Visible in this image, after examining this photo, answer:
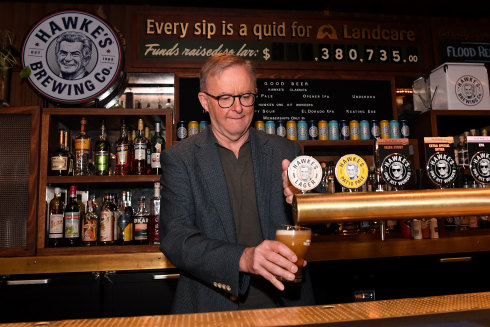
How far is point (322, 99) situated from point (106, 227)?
1.77 meters

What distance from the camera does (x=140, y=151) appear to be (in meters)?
2.46

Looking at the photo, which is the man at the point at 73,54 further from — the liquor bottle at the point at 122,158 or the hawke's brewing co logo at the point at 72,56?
the liquor bottle at the point at 122,158

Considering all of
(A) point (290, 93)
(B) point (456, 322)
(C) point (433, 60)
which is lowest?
(B) point (456, 322)

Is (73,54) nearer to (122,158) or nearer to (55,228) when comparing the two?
(122,158)

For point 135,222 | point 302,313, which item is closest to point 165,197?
point 302,313

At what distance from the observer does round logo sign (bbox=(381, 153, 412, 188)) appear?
0.92 metres

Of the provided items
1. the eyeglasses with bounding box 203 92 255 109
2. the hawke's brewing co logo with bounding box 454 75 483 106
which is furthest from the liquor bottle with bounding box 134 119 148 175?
the hawke's brewing co logo with bounding box 454 75 483 106

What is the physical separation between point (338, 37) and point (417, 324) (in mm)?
2800

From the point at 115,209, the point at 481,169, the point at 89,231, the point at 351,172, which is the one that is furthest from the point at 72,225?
the point at 481,169

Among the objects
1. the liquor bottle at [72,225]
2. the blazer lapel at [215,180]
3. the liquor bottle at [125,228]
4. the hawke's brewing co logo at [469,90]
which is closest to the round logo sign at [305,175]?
the blazer lapel at [215,180]

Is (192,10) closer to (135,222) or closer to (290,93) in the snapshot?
(290,93)

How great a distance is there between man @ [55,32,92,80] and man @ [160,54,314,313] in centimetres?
153

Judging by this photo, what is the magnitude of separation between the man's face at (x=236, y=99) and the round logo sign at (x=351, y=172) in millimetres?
533

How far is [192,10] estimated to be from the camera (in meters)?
3.05
